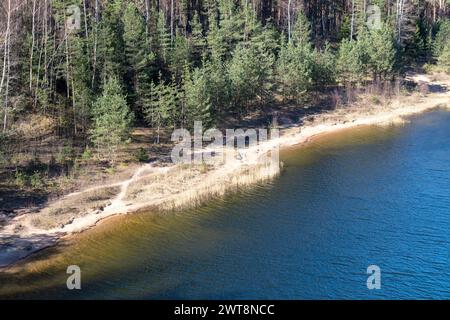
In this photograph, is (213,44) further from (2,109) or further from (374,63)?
(2,109)

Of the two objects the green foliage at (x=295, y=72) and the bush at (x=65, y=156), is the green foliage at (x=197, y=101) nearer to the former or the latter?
the bush at (x=65, y=156)

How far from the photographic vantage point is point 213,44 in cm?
6888

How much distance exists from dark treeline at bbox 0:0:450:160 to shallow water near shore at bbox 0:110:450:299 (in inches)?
536

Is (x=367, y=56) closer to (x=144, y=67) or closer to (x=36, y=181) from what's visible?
(x=144, y=67)

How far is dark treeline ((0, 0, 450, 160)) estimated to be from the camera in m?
50.0

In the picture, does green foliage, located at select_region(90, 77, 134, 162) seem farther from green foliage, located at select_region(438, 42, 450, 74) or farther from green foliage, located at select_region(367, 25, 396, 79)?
green foliage, located at select_region(438, 42, 450, 74)

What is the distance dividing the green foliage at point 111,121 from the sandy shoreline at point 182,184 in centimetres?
331

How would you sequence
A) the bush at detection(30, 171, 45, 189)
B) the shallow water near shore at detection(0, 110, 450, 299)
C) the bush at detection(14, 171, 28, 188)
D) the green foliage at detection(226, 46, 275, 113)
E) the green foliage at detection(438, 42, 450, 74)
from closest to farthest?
the shallow water near shore at detection(0, 110, 450, 299)
the bush at detection(14, 171, 28, 188)
the bush at detection(30, 171, 45, 189)
the green foliage at detection(226, 46, 275, 113)
the green foliage at detection(438, 42, 450, 74)

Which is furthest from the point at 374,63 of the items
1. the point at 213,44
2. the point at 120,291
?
the point at 120,291

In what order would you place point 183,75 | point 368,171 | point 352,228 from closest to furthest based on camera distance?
point 352,228
point 368,171
point 183,75

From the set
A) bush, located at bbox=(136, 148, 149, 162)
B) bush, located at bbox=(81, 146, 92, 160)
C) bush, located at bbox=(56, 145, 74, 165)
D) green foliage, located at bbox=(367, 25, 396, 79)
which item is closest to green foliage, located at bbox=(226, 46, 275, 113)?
bush, located at bbox=(136, 148, 149, 162)

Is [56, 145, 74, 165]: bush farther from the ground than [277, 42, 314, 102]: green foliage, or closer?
closer

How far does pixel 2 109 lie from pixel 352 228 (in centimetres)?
3030

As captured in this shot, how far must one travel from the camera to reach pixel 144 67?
56.1 m
